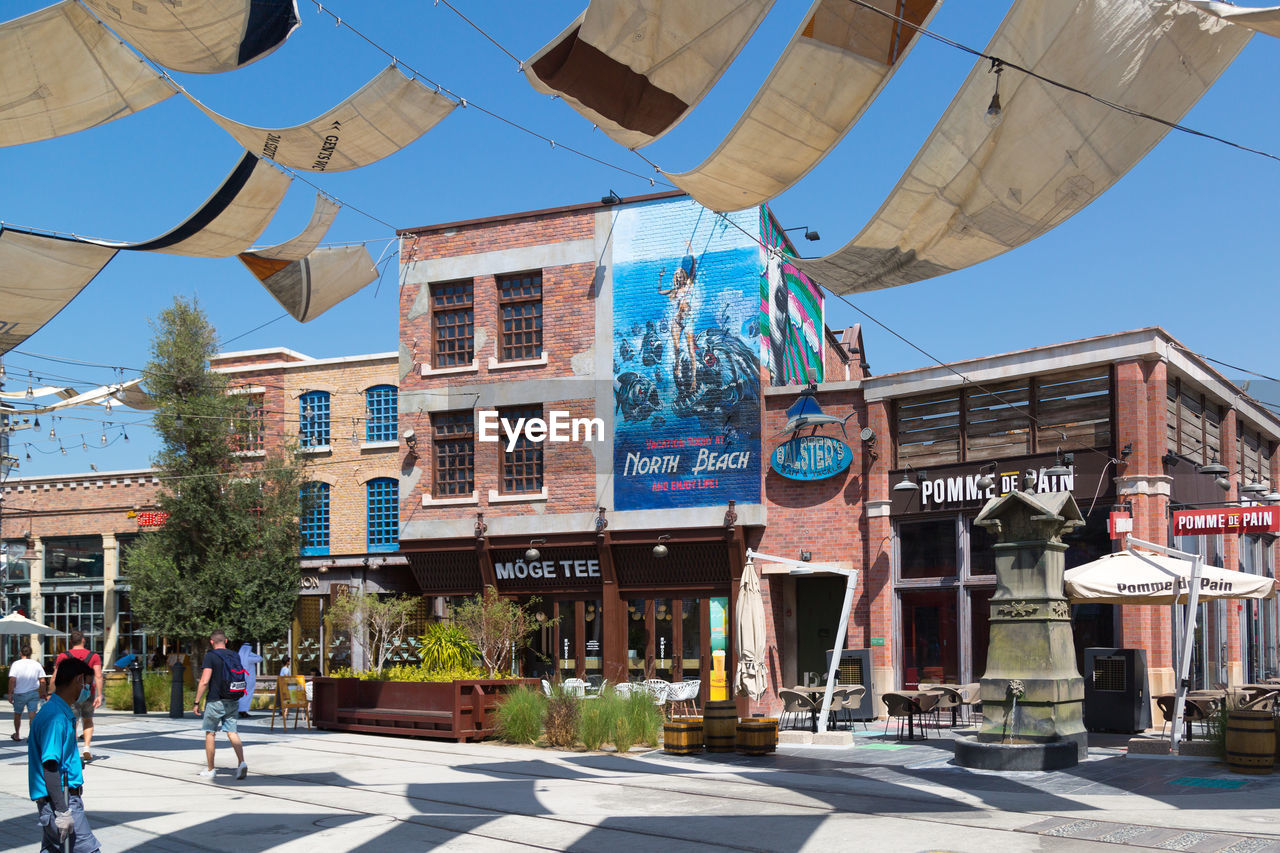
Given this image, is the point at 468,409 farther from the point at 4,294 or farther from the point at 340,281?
the point at 4,294

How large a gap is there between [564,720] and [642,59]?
1048 cm

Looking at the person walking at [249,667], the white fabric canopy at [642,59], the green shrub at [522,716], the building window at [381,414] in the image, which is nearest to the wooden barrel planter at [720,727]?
the green shrub at [522,716]

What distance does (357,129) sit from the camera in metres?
11.8

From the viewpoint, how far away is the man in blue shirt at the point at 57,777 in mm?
7148

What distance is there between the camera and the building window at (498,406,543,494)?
25.3 meters

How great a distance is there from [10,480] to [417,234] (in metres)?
16.2

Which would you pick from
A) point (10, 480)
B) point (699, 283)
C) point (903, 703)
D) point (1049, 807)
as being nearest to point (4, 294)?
point (1049, 807)

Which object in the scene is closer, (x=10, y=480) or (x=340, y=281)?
(x=340, y=281)

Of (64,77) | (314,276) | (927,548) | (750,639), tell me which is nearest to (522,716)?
(750,639)

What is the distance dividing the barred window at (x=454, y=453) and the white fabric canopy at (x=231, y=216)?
13417 mm

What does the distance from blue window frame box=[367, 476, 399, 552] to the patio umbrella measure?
430 inches

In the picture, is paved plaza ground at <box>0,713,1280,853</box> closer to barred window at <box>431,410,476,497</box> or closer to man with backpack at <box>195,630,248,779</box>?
man with backpack at <box>195,630,248,779</box>

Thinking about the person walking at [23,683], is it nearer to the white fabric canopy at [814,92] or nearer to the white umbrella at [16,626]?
the white umbrella at [16,626]

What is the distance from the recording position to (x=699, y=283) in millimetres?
24016
